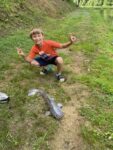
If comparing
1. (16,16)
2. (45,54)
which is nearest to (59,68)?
(45,54)

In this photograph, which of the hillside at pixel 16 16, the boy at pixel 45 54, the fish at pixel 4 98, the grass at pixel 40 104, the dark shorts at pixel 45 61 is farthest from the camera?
the hillside at pixel 16 16

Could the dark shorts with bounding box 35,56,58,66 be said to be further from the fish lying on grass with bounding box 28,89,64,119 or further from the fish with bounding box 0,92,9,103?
the fish with bounding box 0,92,9,103

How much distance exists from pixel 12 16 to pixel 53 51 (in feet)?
25.6

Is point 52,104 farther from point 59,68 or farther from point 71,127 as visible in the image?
point 59,68

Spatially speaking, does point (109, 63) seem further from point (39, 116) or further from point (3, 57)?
point (39, 116)

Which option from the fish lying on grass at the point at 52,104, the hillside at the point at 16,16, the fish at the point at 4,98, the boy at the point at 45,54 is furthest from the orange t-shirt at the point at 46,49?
the hillside at the point at 16,16

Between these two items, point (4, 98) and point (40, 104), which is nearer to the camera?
point (40, 104)

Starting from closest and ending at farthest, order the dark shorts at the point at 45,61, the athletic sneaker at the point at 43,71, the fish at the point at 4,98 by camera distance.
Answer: the fish at the point at 4,98 < the dark shorts at the point at 45,61 < the athletic sneaker at the point at 43,71

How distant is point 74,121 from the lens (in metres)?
6.00

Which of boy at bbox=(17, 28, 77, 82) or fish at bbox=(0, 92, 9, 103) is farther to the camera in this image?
boy at bbox=(17, 28, 77, 82)

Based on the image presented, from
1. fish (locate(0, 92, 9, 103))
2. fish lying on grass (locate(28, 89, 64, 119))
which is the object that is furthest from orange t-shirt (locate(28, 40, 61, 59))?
fish (locate(0, 92, 9, 103))

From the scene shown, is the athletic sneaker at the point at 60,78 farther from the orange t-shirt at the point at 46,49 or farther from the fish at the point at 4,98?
the fish at the point at 4,98

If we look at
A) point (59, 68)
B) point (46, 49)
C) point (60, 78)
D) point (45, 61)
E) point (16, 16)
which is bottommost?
point (16, 16)

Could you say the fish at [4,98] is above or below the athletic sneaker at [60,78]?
above
